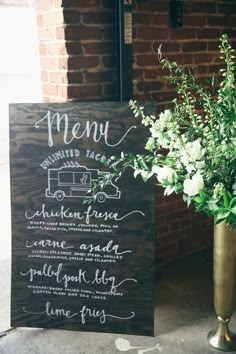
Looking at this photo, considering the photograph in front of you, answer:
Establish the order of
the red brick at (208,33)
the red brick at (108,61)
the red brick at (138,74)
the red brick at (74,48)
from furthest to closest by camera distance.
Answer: the red brick at (208,33)
the red brick at (138,74)
the red brick at (108,61)
the red brick at (74,48)

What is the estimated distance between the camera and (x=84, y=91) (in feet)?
7.07

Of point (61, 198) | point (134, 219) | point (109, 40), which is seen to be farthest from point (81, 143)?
point (109, 40)

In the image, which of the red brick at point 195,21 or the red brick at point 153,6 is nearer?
the red brick at point 153,6

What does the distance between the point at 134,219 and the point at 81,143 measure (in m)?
0.45

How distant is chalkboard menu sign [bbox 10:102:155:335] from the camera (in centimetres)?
193

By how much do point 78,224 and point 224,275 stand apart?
28.4 inches

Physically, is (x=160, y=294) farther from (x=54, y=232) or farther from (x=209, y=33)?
(x=209, y=33)

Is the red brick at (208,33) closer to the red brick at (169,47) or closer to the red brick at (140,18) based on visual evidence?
the red brick at (169,47)

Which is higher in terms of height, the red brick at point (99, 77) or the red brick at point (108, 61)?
the red brick at point (108, 61)

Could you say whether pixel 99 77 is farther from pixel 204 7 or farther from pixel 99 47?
pixel 204 7

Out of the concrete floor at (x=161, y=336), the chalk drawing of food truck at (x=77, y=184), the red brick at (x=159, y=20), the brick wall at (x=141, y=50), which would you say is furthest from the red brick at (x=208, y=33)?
the concrete floor at (x=161, y=336)

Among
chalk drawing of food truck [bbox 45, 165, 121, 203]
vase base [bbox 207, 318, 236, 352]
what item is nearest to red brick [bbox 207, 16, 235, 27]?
chalk drawing of food truck [bbox 45, 165, 121, 203]

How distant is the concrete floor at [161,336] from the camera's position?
201 centimetres

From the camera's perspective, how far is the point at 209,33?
2637mm
